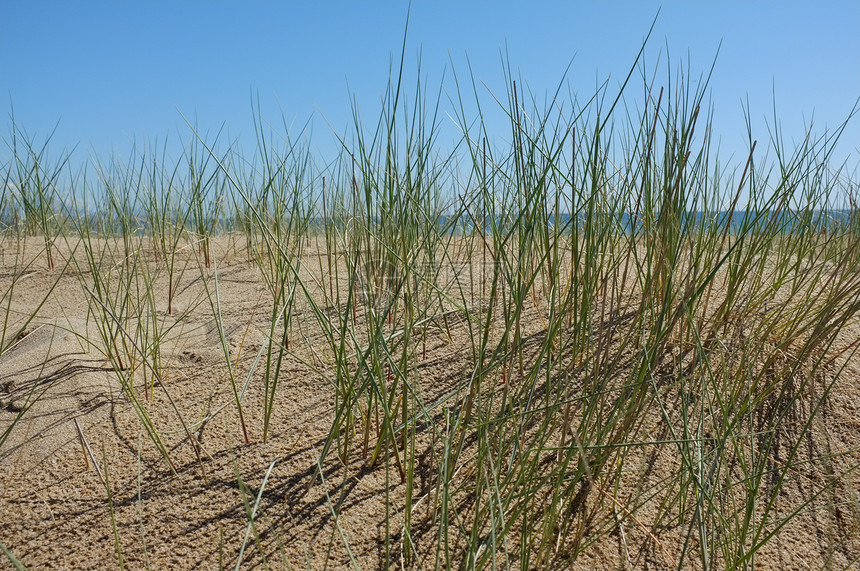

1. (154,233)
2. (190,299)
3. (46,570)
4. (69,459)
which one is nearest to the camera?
(46,570)

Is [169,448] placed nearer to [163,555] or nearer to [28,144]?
[163,555]

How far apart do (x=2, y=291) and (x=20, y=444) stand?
5.53 feet

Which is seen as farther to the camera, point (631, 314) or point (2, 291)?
point (2, 291)

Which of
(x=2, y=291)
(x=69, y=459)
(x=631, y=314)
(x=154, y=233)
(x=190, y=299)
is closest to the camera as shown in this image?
(x=69, y=459)

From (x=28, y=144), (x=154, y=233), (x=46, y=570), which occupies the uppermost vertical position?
(x=28, y=144)

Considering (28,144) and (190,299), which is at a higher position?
A: (28,144)

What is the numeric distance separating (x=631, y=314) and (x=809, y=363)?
1.49 ft

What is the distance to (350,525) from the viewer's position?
3.59 ft

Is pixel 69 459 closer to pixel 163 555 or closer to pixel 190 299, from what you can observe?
pixel 163 555

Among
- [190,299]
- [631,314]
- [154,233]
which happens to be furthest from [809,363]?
[154,233]

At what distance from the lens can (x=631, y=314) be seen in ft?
5.83

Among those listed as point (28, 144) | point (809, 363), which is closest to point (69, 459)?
point (809, 363)

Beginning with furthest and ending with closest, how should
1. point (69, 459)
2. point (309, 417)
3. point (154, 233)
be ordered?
point (154, 233), point (309, 417), point (69, 459)

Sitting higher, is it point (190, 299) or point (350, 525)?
point (190, 299)
